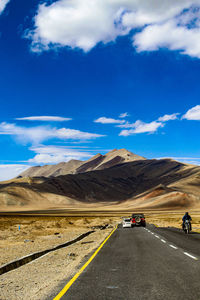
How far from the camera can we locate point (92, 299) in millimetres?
6891

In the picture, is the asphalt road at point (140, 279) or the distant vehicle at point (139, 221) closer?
the asphalt road at point (140, 279)

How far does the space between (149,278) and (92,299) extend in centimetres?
269

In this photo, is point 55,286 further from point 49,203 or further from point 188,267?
point 49,203

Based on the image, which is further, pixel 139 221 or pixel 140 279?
pixel 139 221

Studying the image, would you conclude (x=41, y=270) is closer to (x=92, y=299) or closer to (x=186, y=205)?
(x=92, y=299)

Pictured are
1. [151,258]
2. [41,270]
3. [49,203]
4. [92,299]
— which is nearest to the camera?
[92,299]

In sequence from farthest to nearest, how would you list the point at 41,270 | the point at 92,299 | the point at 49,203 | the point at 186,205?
the point at 49,203 < the point at 186,205 < the point at 41,270 < the point at 92,299

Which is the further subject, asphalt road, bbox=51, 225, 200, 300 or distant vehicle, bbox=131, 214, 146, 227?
distant vehicle, bbox=131, 214, 146, 227

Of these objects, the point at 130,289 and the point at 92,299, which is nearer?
the point at 92,299

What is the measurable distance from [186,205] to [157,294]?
177894 mm

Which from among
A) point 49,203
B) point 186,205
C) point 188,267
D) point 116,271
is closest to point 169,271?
point 188,267

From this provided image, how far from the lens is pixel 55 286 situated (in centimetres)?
835

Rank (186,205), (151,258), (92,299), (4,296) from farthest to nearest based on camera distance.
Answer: (186,205), (151,258), (4,296), (92,299)

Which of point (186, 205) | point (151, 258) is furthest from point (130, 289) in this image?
point (186, 205)
